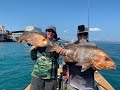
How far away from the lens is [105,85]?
Answer: 891cm

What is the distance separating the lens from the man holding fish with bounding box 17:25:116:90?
427cm

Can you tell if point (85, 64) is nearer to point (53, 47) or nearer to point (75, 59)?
point (75, 59)

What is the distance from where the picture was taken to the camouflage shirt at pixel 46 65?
5.50m

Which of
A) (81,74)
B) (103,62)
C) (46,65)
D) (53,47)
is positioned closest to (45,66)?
(46,65)

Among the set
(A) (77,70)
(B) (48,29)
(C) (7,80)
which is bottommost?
(C) (7,80)

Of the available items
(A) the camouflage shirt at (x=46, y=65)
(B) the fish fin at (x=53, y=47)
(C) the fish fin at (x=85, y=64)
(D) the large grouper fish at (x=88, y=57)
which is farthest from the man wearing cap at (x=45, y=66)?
(C) the fish fin at (x=85, y=64)

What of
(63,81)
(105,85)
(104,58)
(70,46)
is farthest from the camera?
(105,85)

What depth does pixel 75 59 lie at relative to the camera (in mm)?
4469

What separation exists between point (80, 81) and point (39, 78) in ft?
4.02

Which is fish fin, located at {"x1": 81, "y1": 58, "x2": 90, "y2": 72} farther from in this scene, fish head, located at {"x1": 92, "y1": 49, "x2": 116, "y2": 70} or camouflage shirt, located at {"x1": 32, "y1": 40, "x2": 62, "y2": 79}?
camouflage shirt, located at {"x1": 32, "y1": 40, "x2": 62, "y2": 79}

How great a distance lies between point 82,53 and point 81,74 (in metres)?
0.53

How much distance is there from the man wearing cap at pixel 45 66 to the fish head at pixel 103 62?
1415mm

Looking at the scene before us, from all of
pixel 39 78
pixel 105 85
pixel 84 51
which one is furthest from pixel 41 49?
pixel 105 85

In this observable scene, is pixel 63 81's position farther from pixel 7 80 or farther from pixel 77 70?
pixel 7 80
